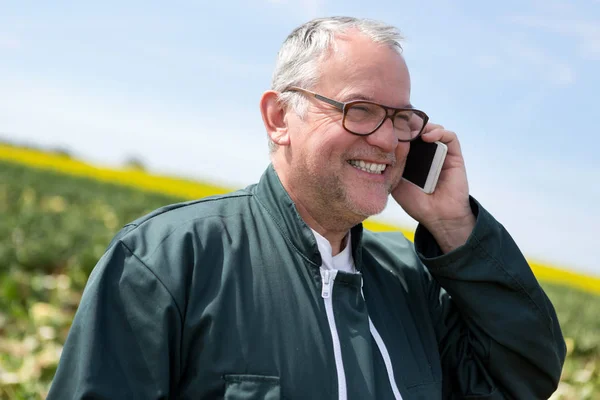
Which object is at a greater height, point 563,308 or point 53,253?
point 53,253

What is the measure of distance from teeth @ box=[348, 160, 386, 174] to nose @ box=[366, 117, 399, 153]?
0.05 meters

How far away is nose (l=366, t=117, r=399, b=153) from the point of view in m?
2.01

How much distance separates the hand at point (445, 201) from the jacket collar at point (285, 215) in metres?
0.36

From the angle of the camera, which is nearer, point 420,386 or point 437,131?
point 420,386

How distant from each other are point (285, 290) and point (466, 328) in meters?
0.82

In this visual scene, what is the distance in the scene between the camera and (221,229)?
1.93 meters

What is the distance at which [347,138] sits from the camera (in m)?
1.99

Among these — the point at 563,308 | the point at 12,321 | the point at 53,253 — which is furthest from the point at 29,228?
the point at 563,308

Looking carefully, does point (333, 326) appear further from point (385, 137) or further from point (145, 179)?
point (145, 179)

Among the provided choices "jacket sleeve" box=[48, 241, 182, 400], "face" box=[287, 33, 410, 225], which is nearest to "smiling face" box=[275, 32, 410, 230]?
"face" box=[287, 33, 410, 225]

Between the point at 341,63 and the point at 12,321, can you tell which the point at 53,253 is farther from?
the point at 341,63

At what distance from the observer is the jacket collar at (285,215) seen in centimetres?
196

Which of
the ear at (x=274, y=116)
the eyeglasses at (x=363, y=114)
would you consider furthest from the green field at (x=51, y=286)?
the eyeglasses at (x=363, y=114)

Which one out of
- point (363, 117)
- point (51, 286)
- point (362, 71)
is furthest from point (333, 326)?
point (51, 286)
